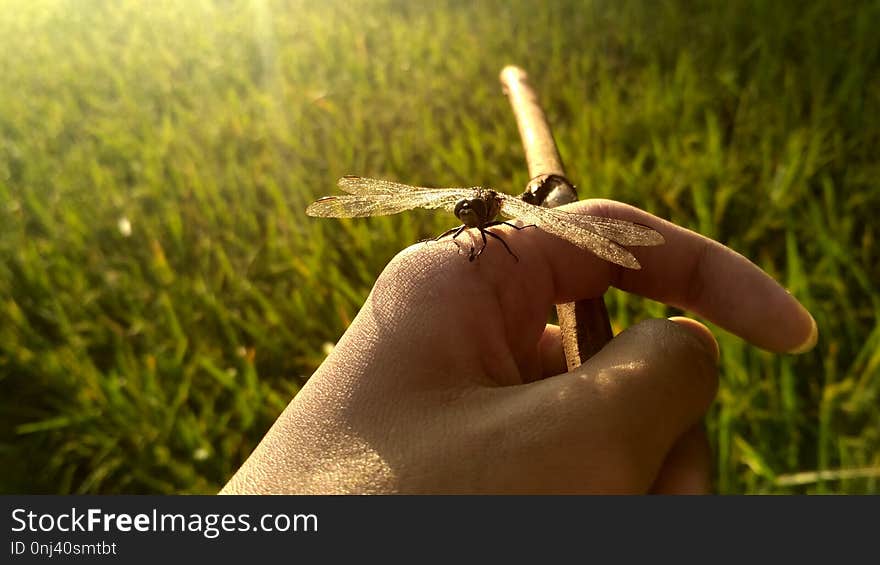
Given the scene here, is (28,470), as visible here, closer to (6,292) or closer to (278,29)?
(6,292)

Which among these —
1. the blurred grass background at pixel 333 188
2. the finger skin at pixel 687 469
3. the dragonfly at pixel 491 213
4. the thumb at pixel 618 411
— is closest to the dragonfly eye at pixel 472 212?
the dragonfly at pixel 491 213

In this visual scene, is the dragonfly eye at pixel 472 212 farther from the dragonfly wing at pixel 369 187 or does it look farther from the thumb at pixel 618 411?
the thumb at pixel 618 411

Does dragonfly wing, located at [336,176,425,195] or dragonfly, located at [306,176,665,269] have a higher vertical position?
dragonfly wing, located at [336,176,425,195]

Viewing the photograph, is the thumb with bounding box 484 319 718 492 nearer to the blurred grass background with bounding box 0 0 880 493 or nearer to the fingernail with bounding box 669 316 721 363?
the fingernail with bounding box 669 316 721 363

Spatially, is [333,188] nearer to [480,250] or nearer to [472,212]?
[472,212]

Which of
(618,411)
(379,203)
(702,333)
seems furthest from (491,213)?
(618,411)

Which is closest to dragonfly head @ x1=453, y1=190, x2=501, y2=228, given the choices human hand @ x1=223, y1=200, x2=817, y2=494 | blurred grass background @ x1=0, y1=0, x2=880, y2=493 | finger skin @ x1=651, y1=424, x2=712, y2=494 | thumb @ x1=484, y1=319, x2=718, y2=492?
human hand @ x1=223, y1=200, x2=817, y2=494

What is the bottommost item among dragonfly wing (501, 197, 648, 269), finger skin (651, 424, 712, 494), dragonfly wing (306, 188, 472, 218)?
finger skin (651, 424, 712, 494)
